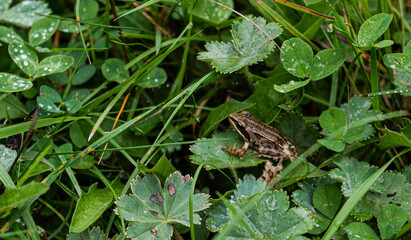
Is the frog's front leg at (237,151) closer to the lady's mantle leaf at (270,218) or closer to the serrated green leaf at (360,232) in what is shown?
the lady's mantle leaf at (270,218)

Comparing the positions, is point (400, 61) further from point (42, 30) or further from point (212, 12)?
point (42, 30)

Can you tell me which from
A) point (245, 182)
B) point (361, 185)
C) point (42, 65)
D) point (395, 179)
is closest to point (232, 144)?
point (245, 182)

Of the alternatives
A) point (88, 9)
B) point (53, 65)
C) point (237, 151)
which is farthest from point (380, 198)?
point (88, 9)

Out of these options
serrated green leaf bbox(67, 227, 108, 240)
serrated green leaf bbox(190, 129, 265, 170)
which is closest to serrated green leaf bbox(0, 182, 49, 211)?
serrated green leaf bbox(67, 227, 108, 240)

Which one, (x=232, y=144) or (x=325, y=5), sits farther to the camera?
(x=325, y=5)

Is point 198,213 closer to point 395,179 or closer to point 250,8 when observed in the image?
point 395,179

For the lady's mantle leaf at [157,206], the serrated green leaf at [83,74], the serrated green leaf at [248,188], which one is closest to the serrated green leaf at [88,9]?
the serrated green leaf at [83,74]
